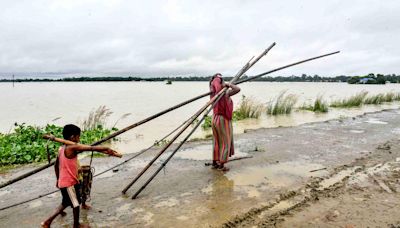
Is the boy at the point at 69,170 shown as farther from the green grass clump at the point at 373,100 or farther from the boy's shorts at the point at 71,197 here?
the green grass clump at the point at 373,100

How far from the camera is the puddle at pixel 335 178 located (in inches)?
201

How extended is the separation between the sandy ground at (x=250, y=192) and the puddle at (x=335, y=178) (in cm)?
1

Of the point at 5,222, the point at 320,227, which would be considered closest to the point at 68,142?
the point at 5,222

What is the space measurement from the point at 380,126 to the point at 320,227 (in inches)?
367

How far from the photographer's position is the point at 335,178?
546 cm

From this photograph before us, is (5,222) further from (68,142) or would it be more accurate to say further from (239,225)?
(239,225)

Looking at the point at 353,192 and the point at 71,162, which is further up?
the point at 71,162

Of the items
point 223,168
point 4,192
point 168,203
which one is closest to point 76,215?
point 168,203

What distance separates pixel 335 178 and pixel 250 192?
5.25 feet

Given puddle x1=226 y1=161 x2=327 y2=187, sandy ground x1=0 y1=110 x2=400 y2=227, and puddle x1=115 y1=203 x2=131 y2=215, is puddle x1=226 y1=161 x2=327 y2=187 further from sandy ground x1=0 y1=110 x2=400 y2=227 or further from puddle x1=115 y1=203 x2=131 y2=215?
puddle x1=115 y1=203 x2=131 y2=215

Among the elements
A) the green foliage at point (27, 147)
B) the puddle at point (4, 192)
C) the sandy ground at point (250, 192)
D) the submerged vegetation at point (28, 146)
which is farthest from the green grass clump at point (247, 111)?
the puddle at point (4, 192)

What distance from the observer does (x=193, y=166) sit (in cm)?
652

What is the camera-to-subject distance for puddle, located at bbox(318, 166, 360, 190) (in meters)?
5.10

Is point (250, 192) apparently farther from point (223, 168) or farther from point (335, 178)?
point (335, 178)
